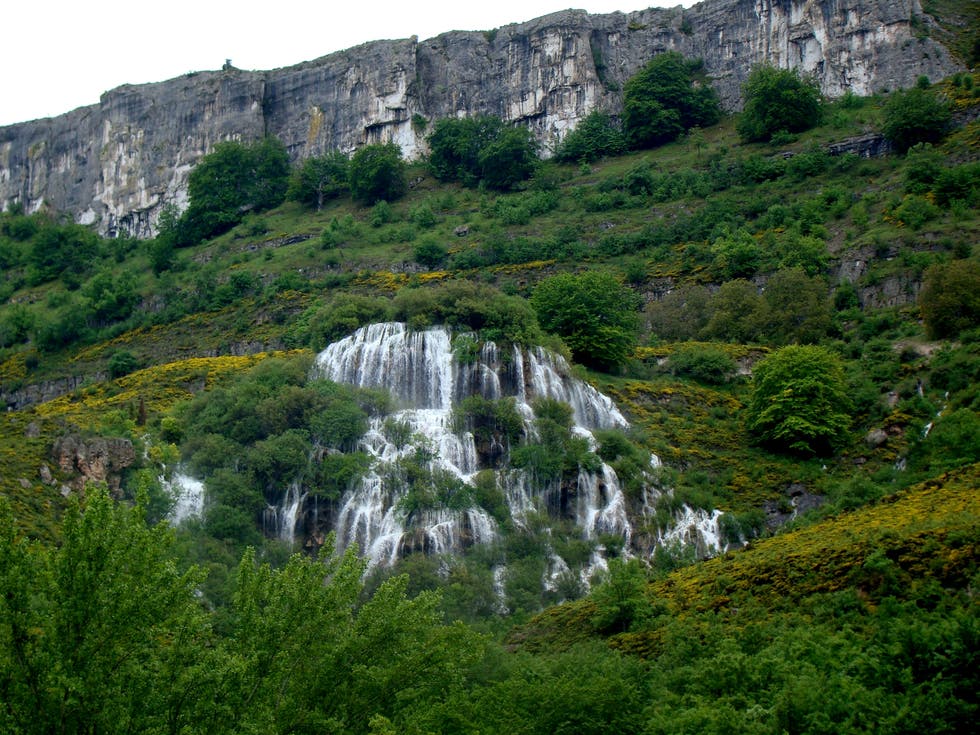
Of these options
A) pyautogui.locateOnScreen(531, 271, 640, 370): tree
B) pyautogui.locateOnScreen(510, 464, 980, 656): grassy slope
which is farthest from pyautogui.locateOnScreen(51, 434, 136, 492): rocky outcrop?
pyautogui.locateOnScreen(531, 271, 640, 370): tree

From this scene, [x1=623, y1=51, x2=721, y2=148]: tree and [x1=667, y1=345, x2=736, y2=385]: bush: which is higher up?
[x1=623, y1=51, x2=721, y2=148]: tree

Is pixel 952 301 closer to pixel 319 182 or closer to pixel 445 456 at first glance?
→ pixel 445 456

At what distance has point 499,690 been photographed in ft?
79.7

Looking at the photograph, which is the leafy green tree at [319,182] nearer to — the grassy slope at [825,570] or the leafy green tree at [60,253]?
the leafy green tree at [60,253]

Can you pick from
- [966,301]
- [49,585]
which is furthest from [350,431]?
[49,585]

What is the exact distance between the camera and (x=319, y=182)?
108 meters

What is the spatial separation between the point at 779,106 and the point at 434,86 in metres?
35.1

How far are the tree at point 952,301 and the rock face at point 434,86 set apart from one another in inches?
1585

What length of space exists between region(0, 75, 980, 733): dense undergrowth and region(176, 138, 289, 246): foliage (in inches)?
161

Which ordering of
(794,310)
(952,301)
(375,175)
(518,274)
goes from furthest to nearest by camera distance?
(375,175)
(518,274)
(794,310)
(952,301)

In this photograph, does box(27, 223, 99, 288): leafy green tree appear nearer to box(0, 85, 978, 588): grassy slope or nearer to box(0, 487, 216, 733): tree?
box(0, 85, 978, 588): grassy slope

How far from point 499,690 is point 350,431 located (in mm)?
30861

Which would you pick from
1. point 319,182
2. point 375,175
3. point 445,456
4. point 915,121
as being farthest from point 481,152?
point 445,456

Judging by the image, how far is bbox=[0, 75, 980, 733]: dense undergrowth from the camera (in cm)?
2211
